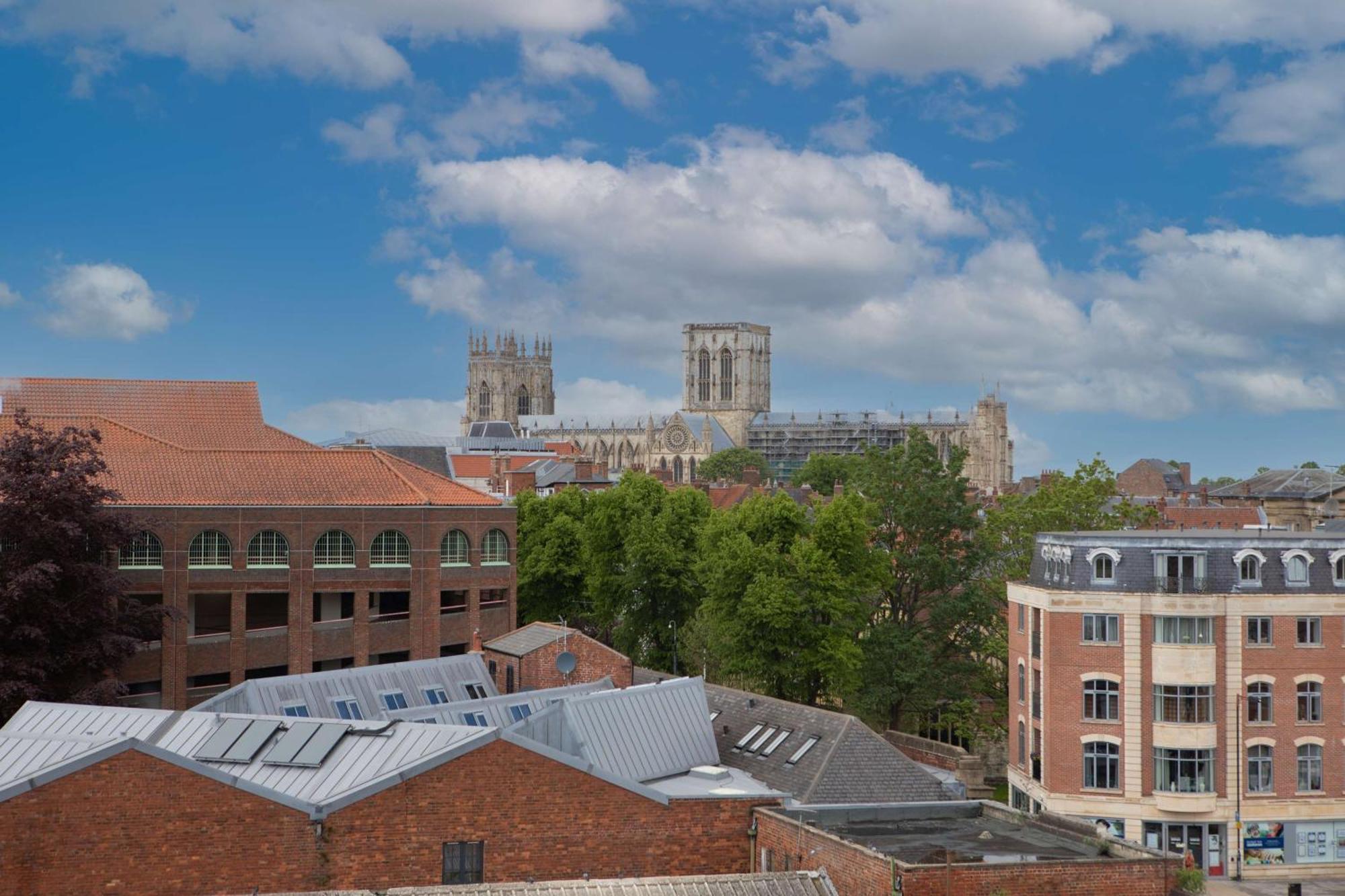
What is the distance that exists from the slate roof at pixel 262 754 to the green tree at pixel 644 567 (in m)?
37.1

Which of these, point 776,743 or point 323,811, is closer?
point 323,811

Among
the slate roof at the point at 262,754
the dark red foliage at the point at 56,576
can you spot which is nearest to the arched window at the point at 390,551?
the dark red foliage at the point at 56,576

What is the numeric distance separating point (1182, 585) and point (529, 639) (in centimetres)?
2055

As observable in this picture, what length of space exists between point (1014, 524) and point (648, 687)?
31872 mm

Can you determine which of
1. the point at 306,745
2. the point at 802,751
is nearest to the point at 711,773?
the point at 802,751

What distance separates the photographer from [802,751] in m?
37.6

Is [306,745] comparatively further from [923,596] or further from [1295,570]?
[923,596]

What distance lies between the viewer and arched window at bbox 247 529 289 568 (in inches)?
2275

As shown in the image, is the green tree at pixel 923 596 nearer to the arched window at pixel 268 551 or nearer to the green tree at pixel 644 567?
the green tree at pixel 644 567

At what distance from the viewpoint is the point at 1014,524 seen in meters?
66.3

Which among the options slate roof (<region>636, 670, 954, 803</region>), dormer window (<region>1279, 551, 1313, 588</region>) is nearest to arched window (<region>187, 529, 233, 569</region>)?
slate roof (<region>636, 670, 954, 803</region>)

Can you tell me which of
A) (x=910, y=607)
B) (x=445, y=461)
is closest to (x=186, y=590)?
(x=910, y=607)

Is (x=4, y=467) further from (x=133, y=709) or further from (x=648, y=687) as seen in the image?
(x=648, y=687)

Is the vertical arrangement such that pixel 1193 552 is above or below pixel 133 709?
above
